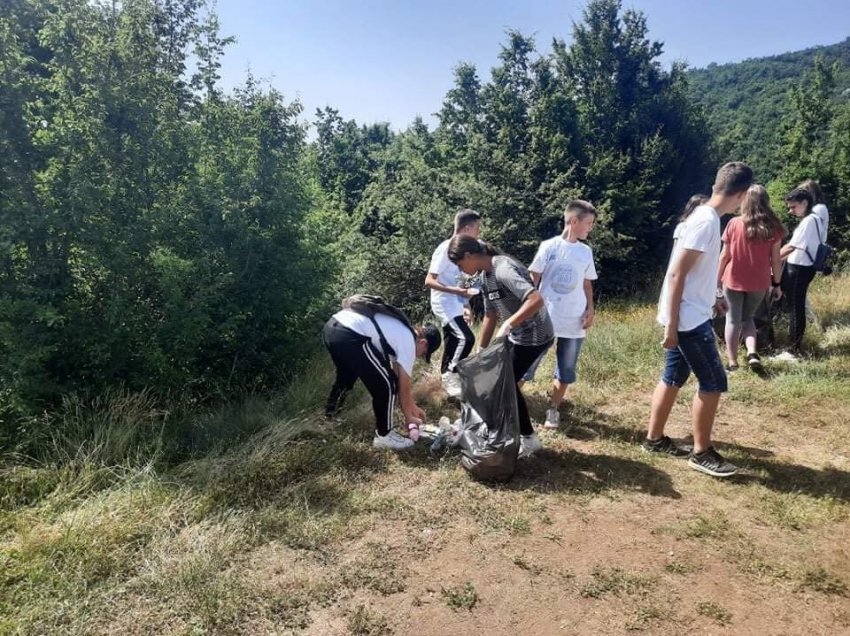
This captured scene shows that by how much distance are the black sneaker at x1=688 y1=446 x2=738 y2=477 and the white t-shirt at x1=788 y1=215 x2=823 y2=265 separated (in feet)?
9.55

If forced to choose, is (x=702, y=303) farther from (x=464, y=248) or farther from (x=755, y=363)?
(x=755, y=363)

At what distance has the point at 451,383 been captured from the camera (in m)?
4.80

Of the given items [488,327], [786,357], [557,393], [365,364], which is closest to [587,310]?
[557,393]

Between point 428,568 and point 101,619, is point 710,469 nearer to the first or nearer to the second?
point 428,568

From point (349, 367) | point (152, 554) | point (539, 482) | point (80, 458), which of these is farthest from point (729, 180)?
point (80, 458)

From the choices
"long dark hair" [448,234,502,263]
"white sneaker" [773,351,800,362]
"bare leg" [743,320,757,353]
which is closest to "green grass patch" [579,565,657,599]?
"long dark hair" [448,234,502,263]

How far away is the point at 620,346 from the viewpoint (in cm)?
590

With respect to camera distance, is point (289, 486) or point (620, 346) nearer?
point (289, 486)

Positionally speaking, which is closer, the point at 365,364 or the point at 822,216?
the point at 365,364

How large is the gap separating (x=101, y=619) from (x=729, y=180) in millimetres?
3836

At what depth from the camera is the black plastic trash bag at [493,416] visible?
3.32m

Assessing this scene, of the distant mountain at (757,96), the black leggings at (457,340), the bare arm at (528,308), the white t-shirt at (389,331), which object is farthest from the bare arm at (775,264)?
the distant mountain at (757,96)

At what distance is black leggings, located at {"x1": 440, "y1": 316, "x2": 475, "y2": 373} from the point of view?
4.60 m

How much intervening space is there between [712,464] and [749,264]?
2.35 meters
